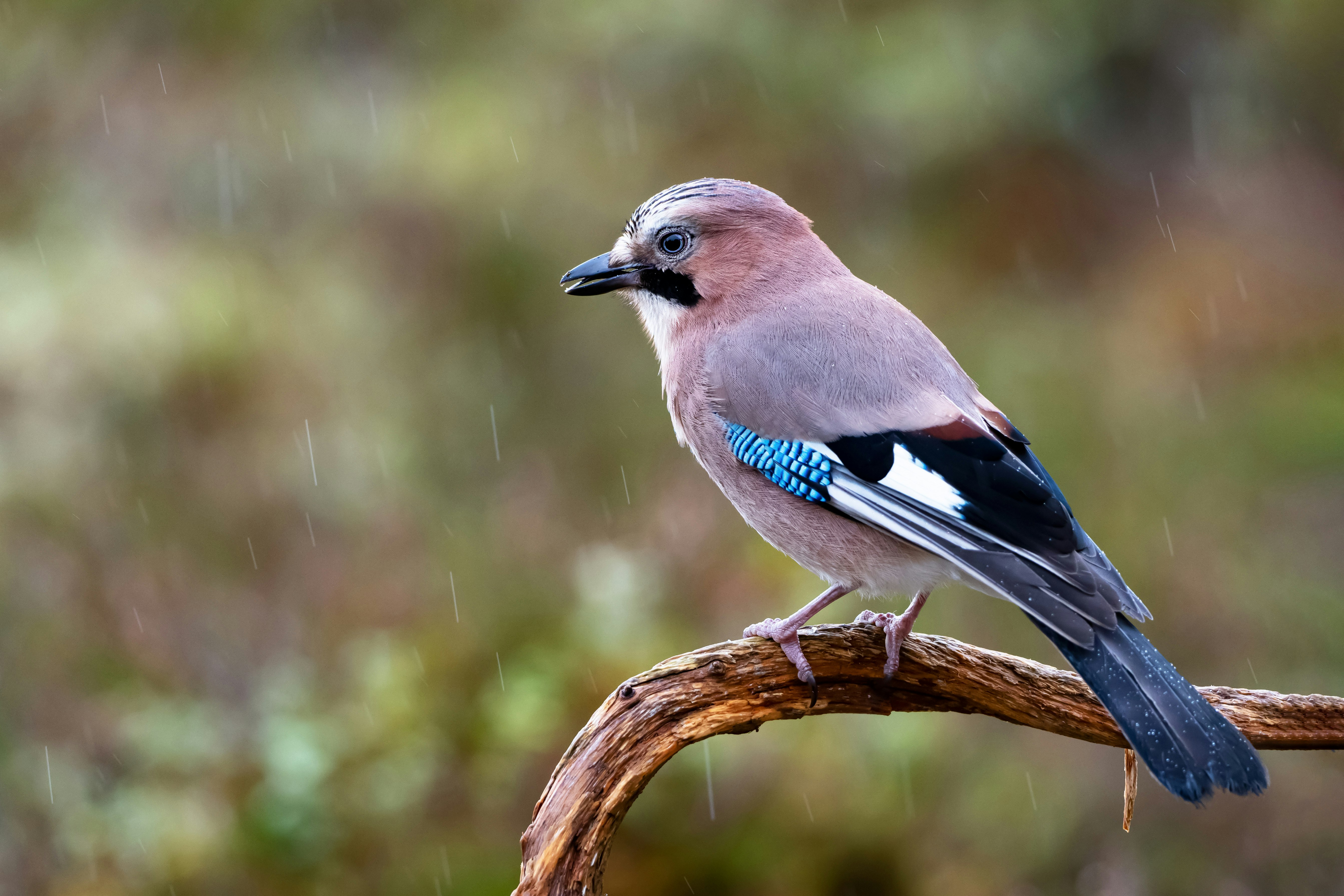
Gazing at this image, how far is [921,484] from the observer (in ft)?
8.89

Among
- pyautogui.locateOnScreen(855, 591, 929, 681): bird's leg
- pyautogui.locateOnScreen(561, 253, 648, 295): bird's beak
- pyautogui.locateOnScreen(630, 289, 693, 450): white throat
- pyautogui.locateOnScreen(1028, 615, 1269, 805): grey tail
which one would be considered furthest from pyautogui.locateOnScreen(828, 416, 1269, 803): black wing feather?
pyautogui.locateOnScreen(561, 253, 648, 295): bird's beak

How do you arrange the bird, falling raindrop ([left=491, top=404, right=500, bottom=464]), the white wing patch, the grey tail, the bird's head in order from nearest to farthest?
the grey tail
the bird
the white wing patch
the bird's head
falling raindrop ([left=491, top=404, right=500, bottom=464])

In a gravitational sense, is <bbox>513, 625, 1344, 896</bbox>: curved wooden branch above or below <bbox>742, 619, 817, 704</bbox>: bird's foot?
below

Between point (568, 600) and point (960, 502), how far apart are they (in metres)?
2.54

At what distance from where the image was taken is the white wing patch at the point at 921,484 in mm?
2664

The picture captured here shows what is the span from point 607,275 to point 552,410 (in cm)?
345

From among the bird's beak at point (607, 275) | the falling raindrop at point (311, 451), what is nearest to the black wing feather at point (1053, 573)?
the bird's beak at point (607, 275)

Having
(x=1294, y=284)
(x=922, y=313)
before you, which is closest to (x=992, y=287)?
(x=922, y=313)

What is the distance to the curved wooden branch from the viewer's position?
8.04 ft

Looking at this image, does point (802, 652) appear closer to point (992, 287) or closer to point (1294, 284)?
point (992, 287)

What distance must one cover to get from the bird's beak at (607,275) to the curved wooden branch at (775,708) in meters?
1.01

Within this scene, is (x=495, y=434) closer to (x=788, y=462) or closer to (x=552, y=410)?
(x=552, y=410)

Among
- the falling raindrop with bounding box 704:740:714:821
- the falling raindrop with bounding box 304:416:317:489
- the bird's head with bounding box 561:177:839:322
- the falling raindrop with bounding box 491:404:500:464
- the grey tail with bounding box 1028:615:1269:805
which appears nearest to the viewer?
the grey tail with bounding box 1028:615:1269:805

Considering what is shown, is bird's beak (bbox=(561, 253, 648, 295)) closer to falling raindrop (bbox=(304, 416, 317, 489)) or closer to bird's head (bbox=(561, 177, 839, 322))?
bird's head (bbox=(561, 177, 839, 322))
